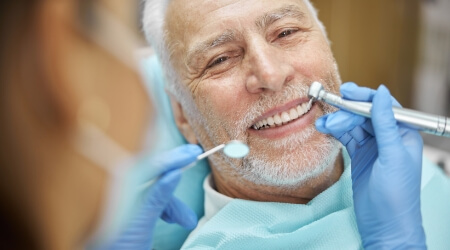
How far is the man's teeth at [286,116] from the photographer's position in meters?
1.04

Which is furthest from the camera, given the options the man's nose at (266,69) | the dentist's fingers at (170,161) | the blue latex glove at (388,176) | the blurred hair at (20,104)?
the man's nose at (266,69)

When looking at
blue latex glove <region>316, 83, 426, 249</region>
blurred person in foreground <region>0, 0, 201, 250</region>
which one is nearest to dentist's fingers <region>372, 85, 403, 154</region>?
blue latex glove <region>316, 83, 426, 249</region>

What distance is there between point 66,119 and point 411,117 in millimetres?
634

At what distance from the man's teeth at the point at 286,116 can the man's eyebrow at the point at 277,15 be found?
20 centimetres

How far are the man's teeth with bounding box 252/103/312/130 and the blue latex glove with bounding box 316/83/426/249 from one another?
0.47ft

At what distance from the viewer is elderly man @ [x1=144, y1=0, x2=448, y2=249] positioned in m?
1.02

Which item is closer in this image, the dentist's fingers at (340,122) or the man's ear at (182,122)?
the dentist's fingers at (340,122)

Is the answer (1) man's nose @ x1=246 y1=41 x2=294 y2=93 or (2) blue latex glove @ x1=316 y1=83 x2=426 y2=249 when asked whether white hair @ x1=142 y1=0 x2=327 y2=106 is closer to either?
(1) man's nose @ x1=246 y1=41 x2=294 y2=93

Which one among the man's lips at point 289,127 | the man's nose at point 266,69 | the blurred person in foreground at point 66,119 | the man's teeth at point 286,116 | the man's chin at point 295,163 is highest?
the blurred person in foreground at point 66,119

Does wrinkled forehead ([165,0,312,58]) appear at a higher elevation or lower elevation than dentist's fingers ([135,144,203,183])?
higher

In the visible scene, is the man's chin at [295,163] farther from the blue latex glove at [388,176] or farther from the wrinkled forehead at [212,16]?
the wrinkled forehead at [212,16]

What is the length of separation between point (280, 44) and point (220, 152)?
31cm

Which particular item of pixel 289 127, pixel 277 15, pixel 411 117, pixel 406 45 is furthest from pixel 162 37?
pixel 406 45

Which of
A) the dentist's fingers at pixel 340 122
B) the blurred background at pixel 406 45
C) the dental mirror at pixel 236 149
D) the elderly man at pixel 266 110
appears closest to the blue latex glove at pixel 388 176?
the dentist's fingers at pixel 340 122
